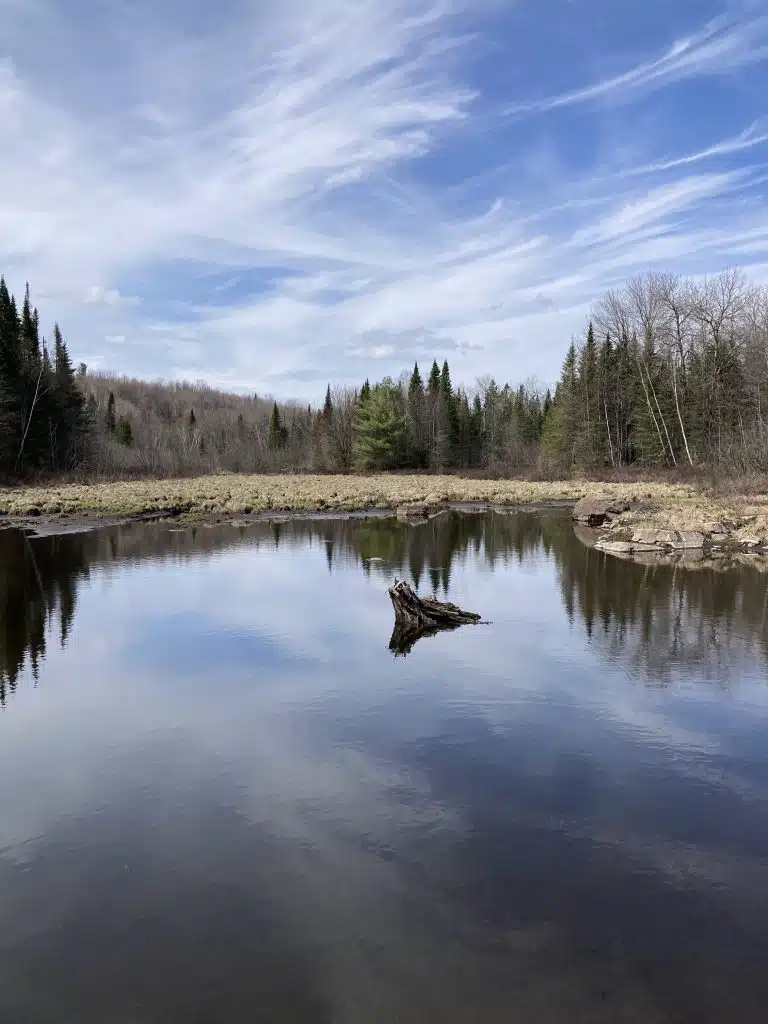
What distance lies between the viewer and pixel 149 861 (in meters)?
6.16

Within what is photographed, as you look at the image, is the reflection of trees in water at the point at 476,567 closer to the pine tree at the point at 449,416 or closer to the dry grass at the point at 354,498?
the dry grass at the point at 354,498

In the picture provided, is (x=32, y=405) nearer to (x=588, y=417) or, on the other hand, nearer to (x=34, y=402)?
(x=34, y=402)

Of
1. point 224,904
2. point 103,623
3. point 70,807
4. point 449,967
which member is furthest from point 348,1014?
point 103,623

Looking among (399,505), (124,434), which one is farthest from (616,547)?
(124,434)

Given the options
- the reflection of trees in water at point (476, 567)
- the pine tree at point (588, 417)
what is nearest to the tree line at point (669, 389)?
the pine tree at point (588, 417)

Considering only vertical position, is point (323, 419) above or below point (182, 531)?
above

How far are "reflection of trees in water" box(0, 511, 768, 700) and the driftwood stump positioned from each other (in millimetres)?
2396

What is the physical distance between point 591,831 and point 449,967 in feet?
7.30

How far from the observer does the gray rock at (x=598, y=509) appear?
105ft

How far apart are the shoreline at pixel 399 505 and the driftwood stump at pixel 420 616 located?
449 inches

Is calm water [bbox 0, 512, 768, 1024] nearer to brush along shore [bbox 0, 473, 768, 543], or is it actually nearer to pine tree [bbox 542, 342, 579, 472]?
brush along shore [bbox 0, 473, 768, 543]

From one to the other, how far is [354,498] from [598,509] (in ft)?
44.4

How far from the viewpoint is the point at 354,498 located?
133 ft

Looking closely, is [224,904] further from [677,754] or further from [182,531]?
[182,531]
